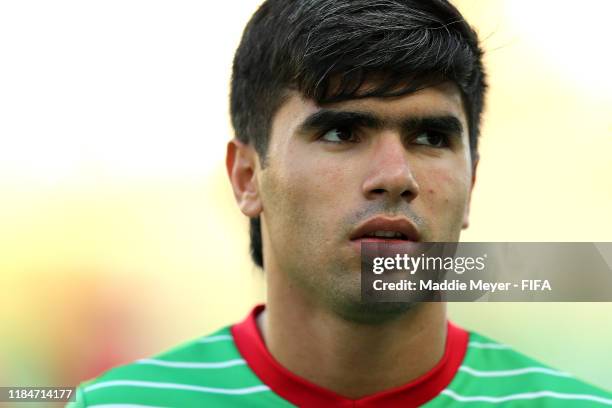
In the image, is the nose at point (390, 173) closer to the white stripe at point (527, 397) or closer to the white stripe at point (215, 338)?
the white stripe at point (527, 397)

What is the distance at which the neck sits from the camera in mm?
2732

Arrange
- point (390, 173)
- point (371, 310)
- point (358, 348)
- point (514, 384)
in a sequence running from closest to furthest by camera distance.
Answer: point (390, 173)
point (371, 310)
point (358, 348)
point (514, 384)

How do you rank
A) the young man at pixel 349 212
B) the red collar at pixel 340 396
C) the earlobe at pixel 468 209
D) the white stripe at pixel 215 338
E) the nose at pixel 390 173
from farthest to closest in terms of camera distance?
the white stripe at pixel 215 338, the earlobe at pixel 468 209, the red collar at pixel 340 396, the young man at pixel 349 212, the nose at pixel 390 173

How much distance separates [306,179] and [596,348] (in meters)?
2.74

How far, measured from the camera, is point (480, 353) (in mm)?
2971

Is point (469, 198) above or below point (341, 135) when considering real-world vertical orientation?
below

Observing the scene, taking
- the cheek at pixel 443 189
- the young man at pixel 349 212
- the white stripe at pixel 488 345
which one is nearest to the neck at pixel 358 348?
the young man at pixel 349 212

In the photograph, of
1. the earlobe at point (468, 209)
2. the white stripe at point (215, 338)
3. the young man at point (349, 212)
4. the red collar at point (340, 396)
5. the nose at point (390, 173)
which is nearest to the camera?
the nose at point (390, 173)

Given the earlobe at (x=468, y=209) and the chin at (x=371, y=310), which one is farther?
the earlobe at (x=468, y=209)

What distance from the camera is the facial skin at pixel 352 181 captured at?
2.53 m

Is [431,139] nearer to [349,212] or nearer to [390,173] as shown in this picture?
[390,173]

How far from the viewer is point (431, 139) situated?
2.71 metres

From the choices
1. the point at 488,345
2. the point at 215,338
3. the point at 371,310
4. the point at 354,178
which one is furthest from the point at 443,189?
the point at 215,338

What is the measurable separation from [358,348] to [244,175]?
740mm
